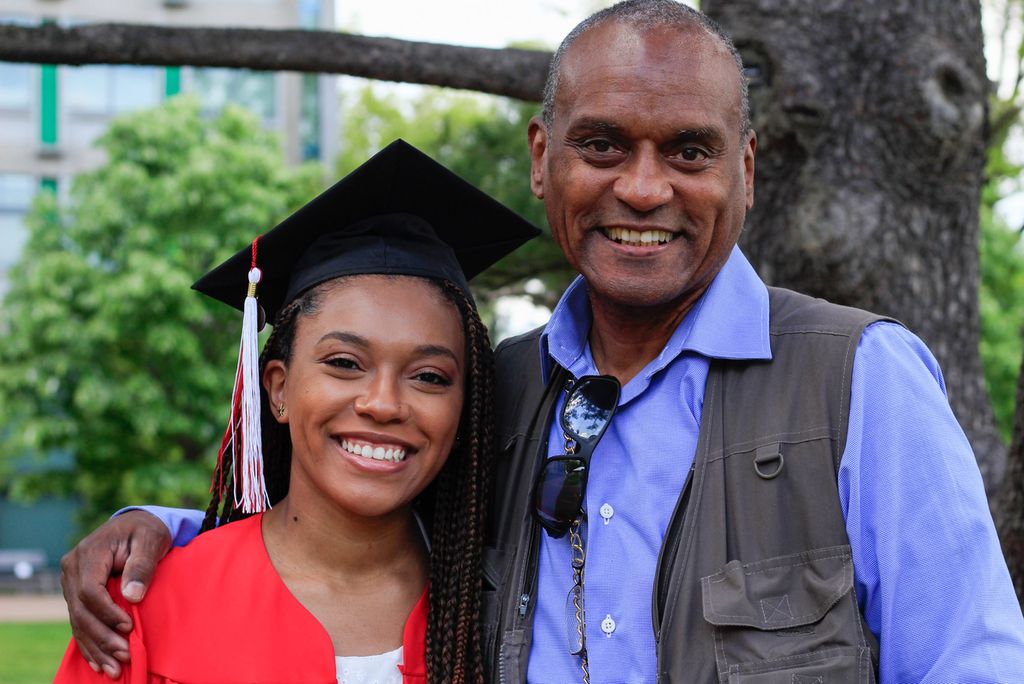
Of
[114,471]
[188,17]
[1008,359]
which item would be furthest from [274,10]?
[1008,359]

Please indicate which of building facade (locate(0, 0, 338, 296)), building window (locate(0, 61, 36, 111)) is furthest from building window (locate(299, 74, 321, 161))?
building window (locate(0, 61, 36, 111))

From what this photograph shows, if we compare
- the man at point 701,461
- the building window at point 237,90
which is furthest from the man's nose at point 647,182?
the building window at point 237,90

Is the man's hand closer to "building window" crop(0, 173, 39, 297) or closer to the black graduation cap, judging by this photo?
the black graduation cap

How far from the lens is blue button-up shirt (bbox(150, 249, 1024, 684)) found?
2.17 m

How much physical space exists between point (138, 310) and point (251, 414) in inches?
674

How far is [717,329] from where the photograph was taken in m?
2.56

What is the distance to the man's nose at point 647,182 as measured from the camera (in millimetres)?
2531

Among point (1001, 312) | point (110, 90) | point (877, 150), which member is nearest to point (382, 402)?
point (877, 150)

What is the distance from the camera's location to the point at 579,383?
8.98 ft

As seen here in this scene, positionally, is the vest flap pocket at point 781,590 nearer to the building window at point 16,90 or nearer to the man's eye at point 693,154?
the man's eye at point 693,154

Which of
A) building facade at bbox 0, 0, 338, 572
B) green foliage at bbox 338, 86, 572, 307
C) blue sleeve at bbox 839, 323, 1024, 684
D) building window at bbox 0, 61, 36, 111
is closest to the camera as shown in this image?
blue sleeve at bbox 839, 323, 1024, 684

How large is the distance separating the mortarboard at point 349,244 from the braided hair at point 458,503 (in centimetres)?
6

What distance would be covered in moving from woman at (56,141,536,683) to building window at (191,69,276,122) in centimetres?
2308

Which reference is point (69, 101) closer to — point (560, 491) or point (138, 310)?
point (138, 310)
